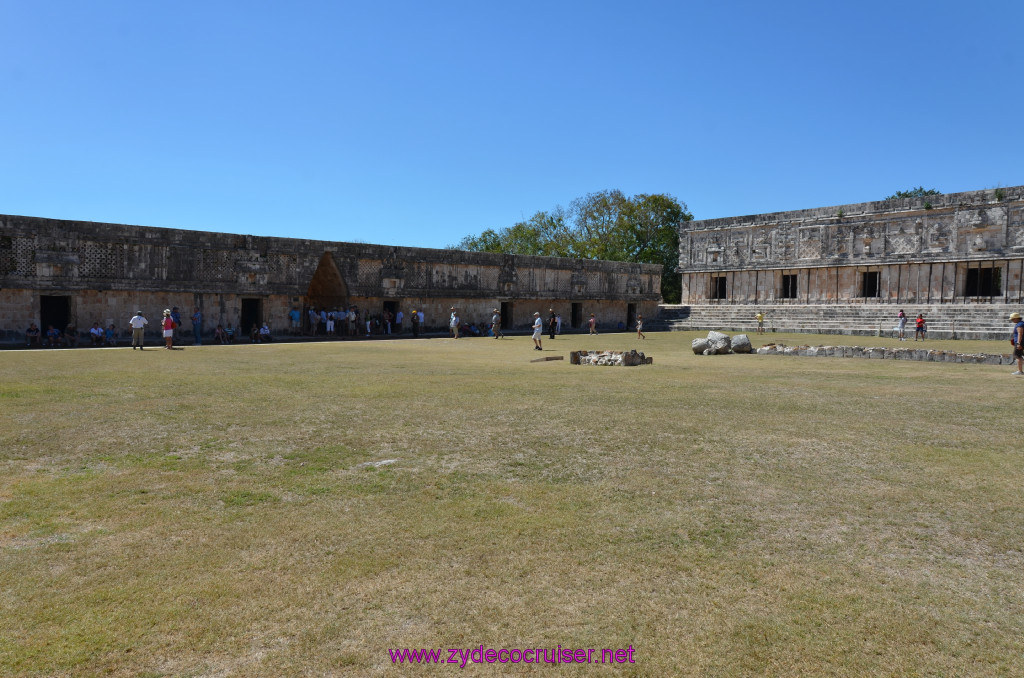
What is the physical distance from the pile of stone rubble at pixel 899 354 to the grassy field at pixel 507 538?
8256 millimetres

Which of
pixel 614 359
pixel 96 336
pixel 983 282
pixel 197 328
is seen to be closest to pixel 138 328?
pixel 96 336

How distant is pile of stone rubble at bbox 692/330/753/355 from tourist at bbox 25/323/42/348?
706 inches

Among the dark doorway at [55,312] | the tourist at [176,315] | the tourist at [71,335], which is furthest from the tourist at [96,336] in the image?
the tourist at [176,315]

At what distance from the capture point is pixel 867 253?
31203mm

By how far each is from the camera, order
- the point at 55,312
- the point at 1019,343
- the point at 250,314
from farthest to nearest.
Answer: the point at 250,314
the point at 55,312
the point at 1019,343

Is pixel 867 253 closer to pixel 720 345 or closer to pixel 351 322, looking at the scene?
pixel 720 345

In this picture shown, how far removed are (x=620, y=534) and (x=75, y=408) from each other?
6582 mm

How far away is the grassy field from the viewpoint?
8.57 ft

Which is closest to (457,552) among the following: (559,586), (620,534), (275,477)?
(559,586)

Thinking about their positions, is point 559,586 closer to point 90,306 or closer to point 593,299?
point 90,306

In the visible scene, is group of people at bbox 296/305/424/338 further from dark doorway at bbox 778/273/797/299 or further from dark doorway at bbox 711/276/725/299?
dark doorway at bbox 778/273/797/299

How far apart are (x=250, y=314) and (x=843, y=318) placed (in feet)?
82.8

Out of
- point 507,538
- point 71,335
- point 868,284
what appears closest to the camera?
point 507,538

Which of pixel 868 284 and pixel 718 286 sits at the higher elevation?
pixel 718 286
